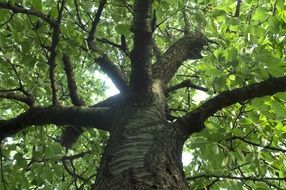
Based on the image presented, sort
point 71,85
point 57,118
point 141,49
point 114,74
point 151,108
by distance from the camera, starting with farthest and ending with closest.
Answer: point 71,85 → point 114,74 → point 57,118 → point 151,108 → point 141,49

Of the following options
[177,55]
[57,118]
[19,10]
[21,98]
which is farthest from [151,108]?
[177,55]

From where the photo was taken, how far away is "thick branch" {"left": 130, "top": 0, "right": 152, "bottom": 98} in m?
3.02

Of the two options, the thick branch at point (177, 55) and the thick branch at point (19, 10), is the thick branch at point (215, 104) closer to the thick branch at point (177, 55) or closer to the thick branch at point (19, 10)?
the thick branch at point (19, 10)

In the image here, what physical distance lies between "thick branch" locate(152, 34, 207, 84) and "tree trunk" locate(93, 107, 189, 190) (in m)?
1.56

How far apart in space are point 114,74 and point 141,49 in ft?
3.18

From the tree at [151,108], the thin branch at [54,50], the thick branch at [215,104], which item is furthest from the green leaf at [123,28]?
the thick branch at [215,104]

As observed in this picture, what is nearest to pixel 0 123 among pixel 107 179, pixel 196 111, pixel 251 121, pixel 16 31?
pixel 16 31

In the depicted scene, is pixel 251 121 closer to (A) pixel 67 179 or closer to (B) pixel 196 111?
(B) pixel 196 111

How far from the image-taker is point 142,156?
2586mm

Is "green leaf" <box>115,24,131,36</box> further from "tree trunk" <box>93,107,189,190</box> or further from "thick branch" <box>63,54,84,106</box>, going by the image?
"thick branch" <box>63,54,84,106</box>

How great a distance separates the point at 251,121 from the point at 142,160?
50.5 inches

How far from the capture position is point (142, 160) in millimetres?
2537

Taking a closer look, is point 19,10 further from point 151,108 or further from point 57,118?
point 151,108

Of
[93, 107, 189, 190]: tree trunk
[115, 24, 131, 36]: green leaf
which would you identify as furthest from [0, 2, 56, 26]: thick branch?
[93, 107, 189, 190]: tree trunk
